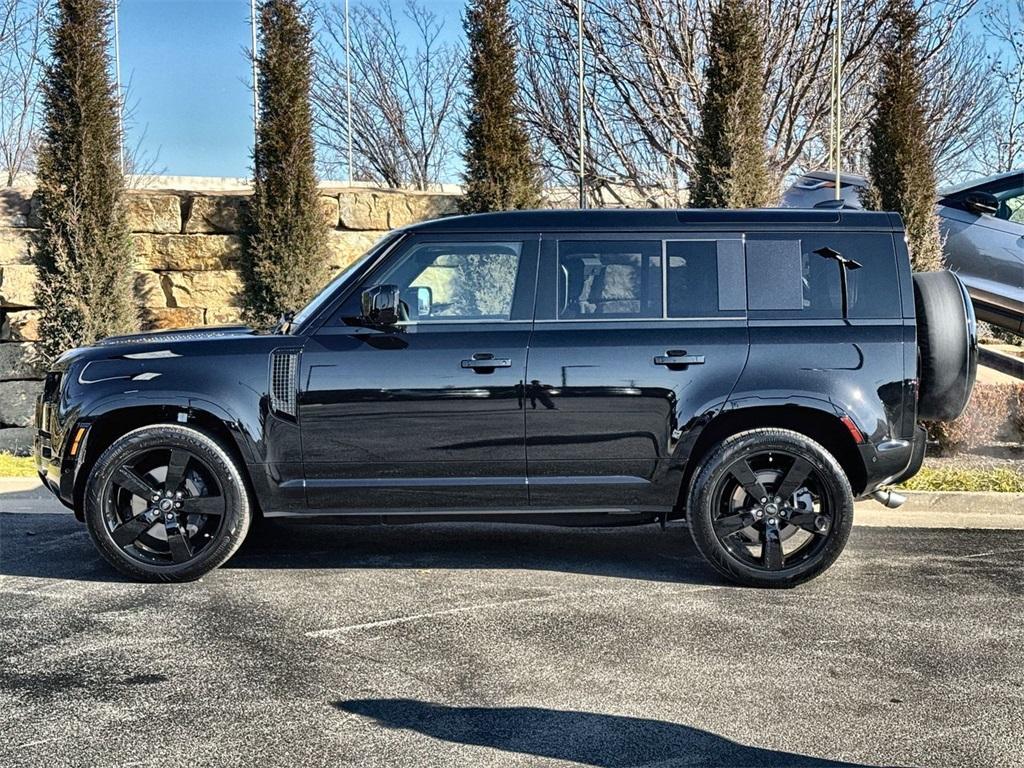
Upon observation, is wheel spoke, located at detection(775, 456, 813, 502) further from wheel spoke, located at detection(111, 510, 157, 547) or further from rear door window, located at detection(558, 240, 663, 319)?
wheel spoke, located at detection(111, 510, 157, 547)

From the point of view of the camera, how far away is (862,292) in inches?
227

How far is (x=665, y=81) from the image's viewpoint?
1412 cm

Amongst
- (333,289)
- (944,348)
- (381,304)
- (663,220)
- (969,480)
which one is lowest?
(969,480)

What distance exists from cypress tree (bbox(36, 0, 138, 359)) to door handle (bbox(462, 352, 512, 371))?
7013 millimetres

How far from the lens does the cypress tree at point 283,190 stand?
466 inches

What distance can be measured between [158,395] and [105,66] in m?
7.36

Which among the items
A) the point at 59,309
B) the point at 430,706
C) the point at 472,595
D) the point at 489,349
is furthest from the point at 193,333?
the point at 59,309

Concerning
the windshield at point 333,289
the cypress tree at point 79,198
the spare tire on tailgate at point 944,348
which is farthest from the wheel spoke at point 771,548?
the cypress tree at point 79,198

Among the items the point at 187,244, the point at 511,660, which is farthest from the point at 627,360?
the point at 187,244

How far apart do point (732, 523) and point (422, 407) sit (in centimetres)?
170

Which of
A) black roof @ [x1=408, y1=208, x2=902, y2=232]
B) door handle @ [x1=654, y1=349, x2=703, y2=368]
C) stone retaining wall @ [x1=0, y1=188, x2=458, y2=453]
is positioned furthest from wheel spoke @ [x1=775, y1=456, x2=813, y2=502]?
stone retaining wall @ [x1=0, y1=188, x2=458, y2=453]

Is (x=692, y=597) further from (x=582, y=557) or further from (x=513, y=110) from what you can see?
(x=513, y=110)

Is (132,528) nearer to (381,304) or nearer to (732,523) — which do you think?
(381,304)

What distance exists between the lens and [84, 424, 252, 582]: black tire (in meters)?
5.75
